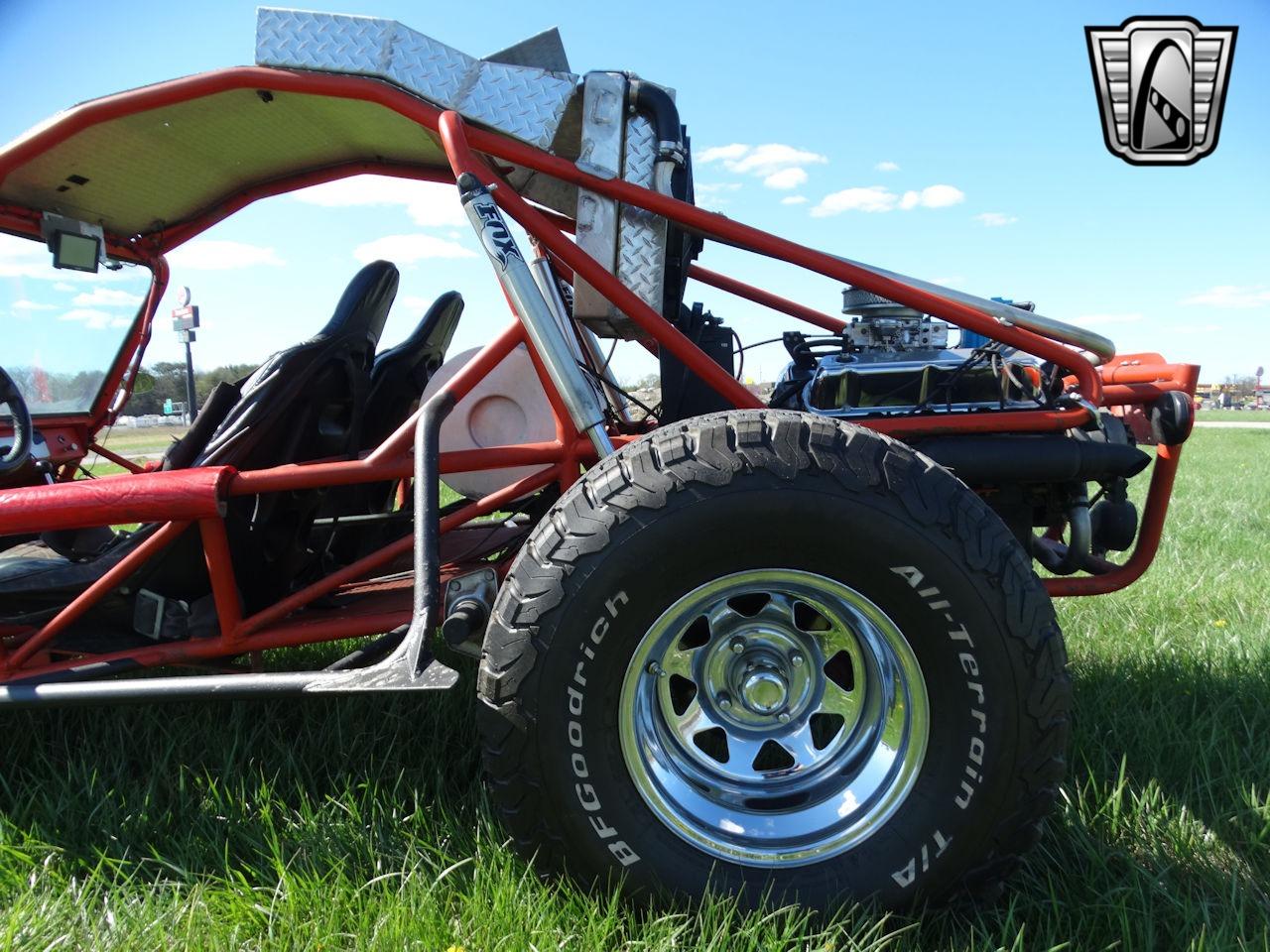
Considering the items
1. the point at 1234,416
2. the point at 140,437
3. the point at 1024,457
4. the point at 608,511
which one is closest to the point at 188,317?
the point at 608,511

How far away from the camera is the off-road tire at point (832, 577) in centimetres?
155

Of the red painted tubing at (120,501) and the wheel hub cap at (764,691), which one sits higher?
the red painted tubing at (120,501)

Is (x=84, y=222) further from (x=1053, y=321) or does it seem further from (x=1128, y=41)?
(x=1128, y=41)

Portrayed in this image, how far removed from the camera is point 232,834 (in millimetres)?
1957

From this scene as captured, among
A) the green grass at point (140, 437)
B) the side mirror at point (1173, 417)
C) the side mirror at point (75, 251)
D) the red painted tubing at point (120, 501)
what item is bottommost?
the green grass at point (140, 437)

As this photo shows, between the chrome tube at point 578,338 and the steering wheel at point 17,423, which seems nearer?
the chrome tube at point 578,338

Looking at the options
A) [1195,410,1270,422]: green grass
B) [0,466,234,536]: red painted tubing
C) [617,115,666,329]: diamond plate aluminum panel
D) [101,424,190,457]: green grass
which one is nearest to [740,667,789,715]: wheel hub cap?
[617,115,666,329]: diamond plate aluminum panel

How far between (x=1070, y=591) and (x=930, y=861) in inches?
40.8

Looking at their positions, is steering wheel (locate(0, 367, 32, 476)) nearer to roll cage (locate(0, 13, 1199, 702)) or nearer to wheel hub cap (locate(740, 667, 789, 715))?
roll cage (locate(0, 13, 1199, 702))

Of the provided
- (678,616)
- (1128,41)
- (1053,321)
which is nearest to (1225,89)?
(1128,41)

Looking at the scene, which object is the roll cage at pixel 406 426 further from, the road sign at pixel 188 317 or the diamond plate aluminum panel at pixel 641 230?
the road sign at pixel 188 317

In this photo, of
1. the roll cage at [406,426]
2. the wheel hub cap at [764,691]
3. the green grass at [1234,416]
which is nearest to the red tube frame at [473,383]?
the roll cage at [406,426]

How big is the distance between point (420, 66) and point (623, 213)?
603mm

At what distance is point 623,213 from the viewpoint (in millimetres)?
2166
